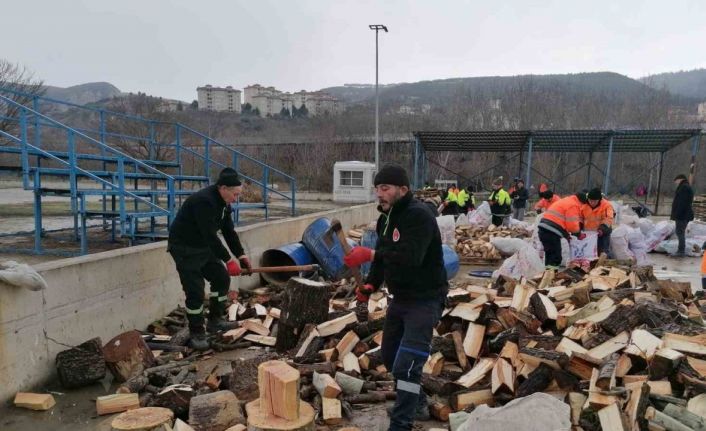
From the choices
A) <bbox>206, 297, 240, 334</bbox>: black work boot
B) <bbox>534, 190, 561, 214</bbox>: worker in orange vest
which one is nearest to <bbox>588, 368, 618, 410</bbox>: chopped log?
<bbox>206, 297, 240, 334</bbox>: black work boot

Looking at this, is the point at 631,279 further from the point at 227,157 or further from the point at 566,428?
the point at 227,157

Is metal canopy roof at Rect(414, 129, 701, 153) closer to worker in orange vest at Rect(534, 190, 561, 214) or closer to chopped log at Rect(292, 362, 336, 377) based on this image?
worker in orange vest at Rect(534, 190, 561, 214)

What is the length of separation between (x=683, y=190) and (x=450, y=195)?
644cm

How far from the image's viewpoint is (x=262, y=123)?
7519cm

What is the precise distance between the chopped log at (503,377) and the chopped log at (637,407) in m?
0.90

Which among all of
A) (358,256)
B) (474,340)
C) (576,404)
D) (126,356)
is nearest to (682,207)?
(474,340)

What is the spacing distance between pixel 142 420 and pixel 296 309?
7.34 feet

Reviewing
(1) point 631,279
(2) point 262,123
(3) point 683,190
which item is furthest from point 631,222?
(2) point 262,123

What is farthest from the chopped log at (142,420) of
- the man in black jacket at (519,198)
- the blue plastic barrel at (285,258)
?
the man in black jacket at (519,198)

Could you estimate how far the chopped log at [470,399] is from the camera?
12.3ft

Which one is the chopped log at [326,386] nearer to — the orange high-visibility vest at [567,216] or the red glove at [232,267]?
the red glove at [232,267]

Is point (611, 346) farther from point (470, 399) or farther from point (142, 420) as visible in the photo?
point (142, 420)

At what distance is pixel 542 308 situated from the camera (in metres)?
4.89

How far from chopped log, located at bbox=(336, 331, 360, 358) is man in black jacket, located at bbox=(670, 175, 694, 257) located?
9.20 meters
